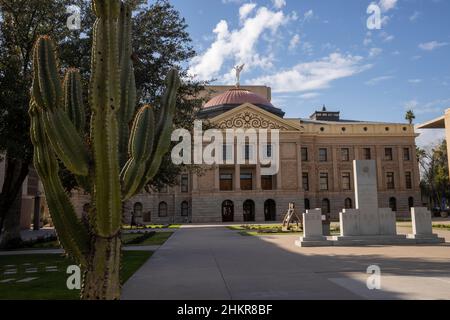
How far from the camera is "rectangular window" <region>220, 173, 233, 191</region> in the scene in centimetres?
5878

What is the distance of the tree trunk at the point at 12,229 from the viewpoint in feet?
68.3

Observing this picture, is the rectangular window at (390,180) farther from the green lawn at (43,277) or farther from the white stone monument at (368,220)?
the green lawn at (43,277)

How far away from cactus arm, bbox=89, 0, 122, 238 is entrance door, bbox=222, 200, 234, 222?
52203 mm

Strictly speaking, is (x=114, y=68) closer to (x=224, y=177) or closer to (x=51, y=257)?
(x=51, y=257)

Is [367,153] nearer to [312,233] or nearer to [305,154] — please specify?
[305,154]

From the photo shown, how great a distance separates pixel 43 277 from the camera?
11086mm

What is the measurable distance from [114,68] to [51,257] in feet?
44.0

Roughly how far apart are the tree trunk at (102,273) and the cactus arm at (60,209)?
0.22 m

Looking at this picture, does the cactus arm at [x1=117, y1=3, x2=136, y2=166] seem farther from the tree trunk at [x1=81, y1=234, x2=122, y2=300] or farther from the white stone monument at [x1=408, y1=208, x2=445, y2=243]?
the white stone monument at [x1=408, y1=208, x2=445, y2=243]

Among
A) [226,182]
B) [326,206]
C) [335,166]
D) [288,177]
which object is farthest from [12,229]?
[335,166]

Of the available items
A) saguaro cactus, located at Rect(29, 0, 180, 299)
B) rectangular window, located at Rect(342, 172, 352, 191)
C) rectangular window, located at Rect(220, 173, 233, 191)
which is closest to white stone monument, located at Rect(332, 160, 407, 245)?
saguaro cactus, located at Rect(29, 0, 180, 299)

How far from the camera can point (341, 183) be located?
61.8 meters

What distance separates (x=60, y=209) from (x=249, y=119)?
52106 millimetres

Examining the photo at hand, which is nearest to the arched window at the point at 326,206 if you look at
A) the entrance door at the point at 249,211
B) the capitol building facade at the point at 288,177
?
the capitol building facade at the point at 288,177
